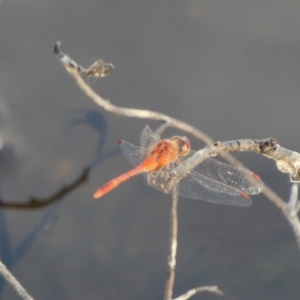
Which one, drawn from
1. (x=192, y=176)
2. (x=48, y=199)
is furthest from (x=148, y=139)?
(x=48, y=199)

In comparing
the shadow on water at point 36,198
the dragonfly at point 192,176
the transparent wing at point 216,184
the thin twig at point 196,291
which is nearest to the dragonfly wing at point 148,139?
the dragonfly at point 192,176

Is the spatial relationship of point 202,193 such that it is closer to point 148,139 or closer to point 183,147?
point 183,147

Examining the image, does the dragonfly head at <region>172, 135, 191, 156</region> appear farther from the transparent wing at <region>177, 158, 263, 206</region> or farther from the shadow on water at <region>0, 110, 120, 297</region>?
the shadow on water at <region>0, 110, 120, 297</region>

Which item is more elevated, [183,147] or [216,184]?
[183,147]

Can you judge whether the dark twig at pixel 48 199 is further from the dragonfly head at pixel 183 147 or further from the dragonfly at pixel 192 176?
the dragonfly head at pixel 183 147

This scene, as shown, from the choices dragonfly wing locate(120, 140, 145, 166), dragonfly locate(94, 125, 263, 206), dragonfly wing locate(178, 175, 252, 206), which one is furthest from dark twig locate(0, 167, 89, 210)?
dragonfly wing locate(178, 175, 252, 206)

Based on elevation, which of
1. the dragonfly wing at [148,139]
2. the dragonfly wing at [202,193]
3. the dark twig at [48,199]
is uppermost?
the dragonfly wing at [148,139]

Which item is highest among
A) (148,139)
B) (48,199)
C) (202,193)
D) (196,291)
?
(148,139)

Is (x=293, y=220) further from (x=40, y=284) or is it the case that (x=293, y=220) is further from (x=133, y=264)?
(x=40, y=284)
